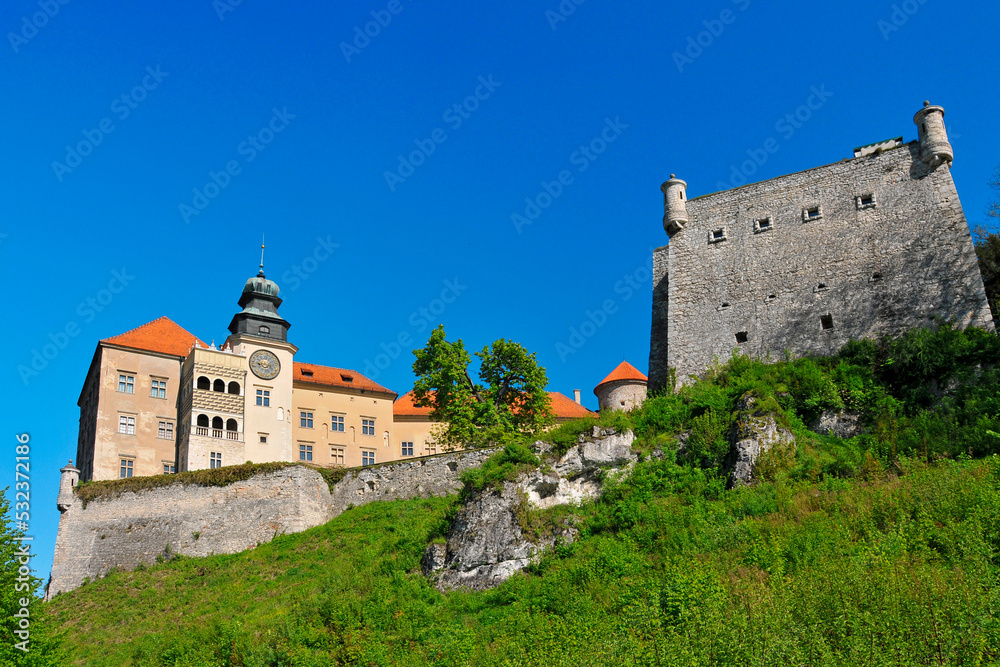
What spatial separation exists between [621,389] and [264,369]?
24.4 m

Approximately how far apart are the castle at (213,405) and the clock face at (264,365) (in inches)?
2.4

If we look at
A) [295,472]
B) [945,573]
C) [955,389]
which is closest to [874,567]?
[945,573]

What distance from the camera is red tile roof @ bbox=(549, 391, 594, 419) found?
2594 inches

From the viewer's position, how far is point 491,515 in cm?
2622

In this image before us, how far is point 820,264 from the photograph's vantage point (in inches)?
1267

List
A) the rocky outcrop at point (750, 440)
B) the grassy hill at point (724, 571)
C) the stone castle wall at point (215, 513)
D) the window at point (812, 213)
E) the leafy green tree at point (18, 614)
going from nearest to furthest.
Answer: the grassy hill at point (724, 571) < the leafy green tree at point (18, 614) < the rocky outcrop at point (750, 440) < the window at point (812, 213) < the stone castle wall at point (215, 513)

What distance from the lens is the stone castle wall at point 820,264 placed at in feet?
98.4

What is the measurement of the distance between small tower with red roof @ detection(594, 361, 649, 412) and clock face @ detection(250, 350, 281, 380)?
22276 millimetres

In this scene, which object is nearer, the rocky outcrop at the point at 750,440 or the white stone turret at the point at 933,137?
the rocky outcrop at the point at 750,440

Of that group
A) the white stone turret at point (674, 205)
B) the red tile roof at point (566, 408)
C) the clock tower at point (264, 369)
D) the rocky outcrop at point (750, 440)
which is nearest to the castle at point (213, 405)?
the clock tower at point (264, 369)

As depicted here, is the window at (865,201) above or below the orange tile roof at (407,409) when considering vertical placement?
below

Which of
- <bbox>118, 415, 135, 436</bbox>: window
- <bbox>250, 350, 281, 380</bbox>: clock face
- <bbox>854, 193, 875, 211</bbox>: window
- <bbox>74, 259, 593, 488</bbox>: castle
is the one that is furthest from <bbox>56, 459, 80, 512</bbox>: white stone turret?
<bbox>854, 193, 875, 211</bbox>: window

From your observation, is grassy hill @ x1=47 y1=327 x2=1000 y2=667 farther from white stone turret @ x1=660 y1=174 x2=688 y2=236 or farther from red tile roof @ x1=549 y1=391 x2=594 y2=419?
red tile roof @ x1=549 y1=391 x2=594 y2=419

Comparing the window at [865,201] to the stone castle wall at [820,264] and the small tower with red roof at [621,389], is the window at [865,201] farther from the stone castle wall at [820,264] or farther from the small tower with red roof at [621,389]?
the small tower with red roof at [621,389]
